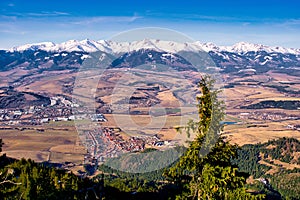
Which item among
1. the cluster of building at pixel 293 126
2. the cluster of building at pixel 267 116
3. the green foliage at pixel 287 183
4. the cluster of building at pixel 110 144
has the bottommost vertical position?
the green foliage at pixel 287 183

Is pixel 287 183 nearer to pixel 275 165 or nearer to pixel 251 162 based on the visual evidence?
pixel 275 165

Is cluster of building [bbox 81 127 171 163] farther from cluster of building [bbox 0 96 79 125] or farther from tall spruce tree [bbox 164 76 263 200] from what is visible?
cluster of building [bbox 0 96 79 125]

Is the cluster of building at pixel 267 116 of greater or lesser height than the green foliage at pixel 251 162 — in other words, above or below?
above

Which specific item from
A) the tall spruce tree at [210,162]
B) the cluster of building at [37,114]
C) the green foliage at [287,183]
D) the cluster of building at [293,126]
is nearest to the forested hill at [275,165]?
the green foliage at [287,183]

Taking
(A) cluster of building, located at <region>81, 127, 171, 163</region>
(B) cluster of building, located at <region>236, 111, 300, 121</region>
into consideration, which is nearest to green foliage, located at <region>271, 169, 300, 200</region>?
(A) cluster of building, located at <region>81, 127, 171, 163</region>

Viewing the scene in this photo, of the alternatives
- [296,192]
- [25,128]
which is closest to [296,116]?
[296,192]

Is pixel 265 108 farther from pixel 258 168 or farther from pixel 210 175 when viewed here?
pixel 210 175

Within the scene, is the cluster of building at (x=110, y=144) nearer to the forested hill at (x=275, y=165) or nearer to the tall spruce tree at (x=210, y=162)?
the forested hill at (x=275, y=165)

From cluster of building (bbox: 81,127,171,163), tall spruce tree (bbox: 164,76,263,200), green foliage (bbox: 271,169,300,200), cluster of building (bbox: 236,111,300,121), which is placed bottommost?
green foliage (bbox: 271,169,300,200)

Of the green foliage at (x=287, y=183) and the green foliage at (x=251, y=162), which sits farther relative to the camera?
the green foliage at (x=251, y=162)
